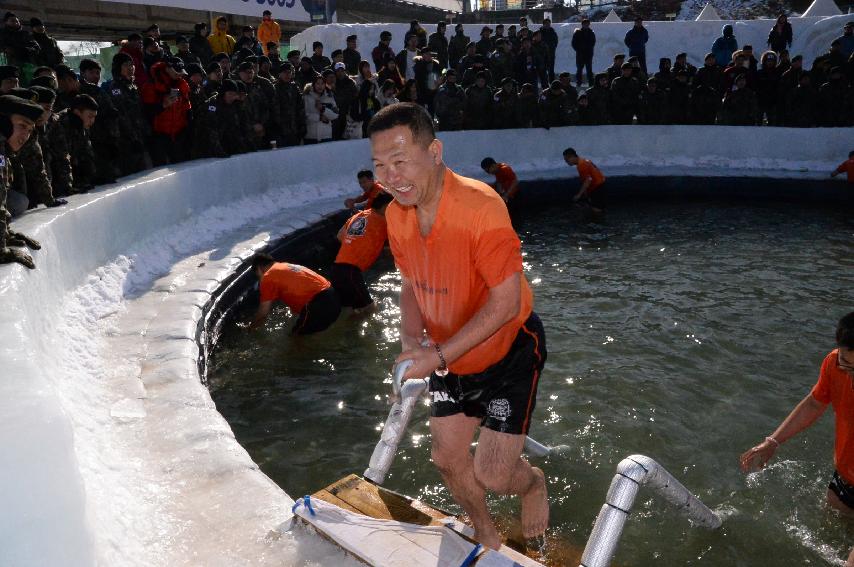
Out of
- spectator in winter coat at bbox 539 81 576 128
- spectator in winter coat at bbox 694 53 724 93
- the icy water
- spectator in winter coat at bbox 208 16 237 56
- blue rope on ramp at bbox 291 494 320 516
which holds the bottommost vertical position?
the icy water

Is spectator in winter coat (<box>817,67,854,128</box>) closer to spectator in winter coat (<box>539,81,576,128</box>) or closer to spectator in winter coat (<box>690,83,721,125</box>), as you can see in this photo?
spectator in winter coat (<box>690,83,721,125</box>)

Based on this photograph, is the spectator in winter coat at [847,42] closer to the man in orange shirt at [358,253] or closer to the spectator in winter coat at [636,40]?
the spectator in winter coat at [636,40]

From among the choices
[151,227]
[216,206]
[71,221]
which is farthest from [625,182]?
[71,221]

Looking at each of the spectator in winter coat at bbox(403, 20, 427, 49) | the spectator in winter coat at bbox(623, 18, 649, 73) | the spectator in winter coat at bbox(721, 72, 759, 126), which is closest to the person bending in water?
the spectator in winter coat at bbox(721, 72, 759, 126)

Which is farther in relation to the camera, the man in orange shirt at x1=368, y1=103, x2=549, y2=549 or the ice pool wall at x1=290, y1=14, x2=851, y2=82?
the ice pool wall at x1=290, y1=14, x2=851, y2=82

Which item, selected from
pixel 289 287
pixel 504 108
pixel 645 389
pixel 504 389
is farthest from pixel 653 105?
pixel 504 389

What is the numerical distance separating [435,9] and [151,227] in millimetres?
27921

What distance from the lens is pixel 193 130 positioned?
401 inches

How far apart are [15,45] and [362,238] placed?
214 inches

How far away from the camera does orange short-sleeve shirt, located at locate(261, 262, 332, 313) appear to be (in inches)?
264

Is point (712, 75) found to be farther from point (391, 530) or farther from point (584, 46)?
point (391, 530)

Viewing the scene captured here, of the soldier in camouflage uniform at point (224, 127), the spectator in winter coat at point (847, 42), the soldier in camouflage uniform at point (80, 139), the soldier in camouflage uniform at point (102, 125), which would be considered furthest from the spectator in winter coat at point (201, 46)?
the spectator in winter coat at point (847, 42)

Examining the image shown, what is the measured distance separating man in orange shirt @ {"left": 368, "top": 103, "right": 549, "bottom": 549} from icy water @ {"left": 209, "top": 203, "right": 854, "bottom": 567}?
114 cm

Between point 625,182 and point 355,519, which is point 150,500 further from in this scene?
point 625,182
